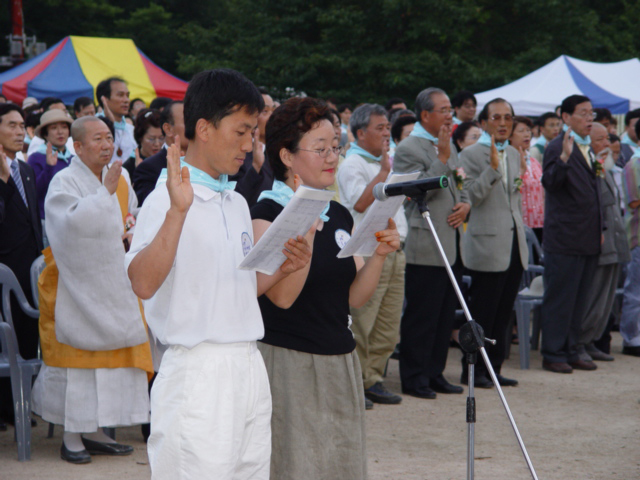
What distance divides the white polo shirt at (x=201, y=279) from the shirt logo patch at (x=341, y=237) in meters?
0.68

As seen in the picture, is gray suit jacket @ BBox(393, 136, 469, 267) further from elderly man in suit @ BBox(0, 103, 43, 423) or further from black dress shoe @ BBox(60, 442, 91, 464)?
black dress shoe @ BBox(60, 442, 91, 464)

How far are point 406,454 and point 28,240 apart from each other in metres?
2.95

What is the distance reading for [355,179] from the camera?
6719 mm

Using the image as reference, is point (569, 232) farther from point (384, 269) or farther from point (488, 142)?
point (384, 269)

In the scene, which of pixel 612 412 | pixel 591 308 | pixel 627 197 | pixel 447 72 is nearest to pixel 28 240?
pixel 612 412

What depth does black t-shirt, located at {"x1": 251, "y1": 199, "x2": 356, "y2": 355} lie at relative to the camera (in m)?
3.22

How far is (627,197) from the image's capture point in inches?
343

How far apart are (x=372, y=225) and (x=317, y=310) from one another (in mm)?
375

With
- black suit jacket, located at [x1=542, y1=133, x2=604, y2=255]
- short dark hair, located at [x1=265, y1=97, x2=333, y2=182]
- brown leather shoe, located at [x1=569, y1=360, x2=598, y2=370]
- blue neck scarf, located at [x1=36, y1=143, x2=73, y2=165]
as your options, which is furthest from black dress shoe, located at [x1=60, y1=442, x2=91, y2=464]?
brown leather shoe, located at [x1=569, y1=360, x2=598, y2=370]

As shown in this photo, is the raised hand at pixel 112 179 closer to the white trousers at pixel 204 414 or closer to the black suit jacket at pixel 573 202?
the white trousers at pixel 204 414

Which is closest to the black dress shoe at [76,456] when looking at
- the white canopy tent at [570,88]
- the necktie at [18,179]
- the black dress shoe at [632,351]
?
the necktie at [18,179]

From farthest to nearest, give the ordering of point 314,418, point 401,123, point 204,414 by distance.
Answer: point 401,123 → point 314,418 → point 204,414

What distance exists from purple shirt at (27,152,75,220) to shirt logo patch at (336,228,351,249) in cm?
440

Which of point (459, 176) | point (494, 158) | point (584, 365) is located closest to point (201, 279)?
point (459, 176)
